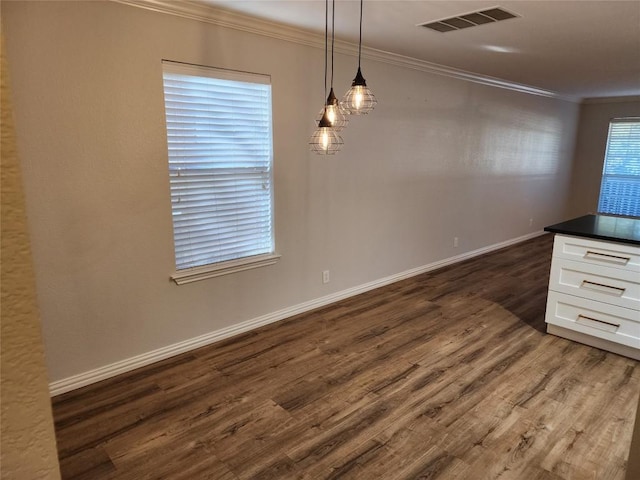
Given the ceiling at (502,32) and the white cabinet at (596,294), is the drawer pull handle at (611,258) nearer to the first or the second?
the white cabinet at (596,294)

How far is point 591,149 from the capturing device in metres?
7.66

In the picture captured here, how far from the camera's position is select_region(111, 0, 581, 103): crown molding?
272 centimetres

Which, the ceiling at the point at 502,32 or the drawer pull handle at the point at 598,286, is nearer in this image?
the ceiling at the point at 502,32

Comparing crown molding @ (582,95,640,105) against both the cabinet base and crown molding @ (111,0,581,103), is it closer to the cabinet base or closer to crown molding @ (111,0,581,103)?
crown molding @ (111,0,581,103)

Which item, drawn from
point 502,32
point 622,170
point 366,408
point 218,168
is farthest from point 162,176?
point 622,170

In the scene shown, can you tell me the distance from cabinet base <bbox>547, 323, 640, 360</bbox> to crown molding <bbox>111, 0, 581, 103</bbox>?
288cm

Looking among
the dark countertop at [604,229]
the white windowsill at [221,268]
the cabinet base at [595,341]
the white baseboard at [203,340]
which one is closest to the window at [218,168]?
the white windowsill at [221,268]

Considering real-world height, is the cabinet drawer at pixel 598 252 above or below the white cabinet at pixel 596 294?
above

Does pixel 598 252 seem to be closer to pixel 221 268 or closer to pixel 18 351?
pixel 221 268

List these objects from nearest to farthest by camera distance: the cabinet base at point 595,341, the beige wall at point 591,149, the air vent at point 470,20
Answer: the air vent at point 470,20, the cabinet base at point 595,341, the beige wall at point 591,149

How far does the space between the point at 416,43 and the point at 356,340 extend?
2.63 meters

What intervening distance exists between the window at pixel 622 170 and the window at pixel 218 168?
22.3 feet

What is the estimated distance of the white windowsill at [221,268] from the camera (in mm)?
3082

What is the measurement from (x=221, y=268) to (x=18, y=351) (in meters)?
2.93
